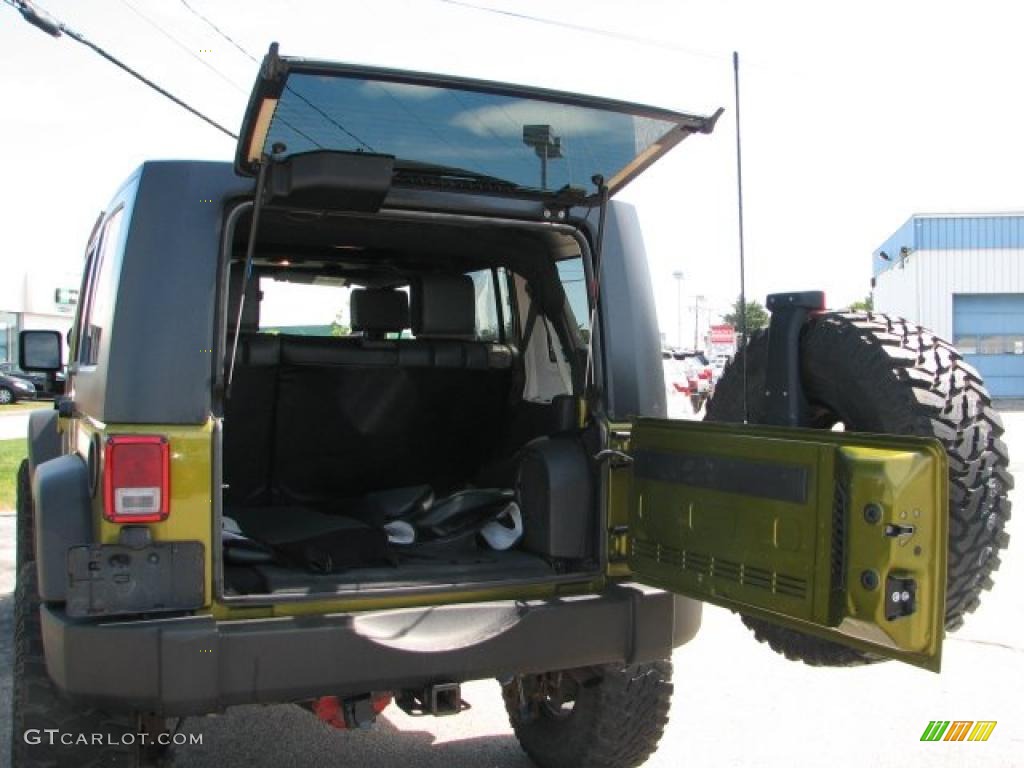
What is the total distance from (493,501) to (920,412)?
5.85 feet

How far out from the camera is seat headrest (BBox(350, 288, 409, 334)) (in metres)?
4.78

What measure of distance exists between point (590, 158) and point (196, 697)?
6.38 feet

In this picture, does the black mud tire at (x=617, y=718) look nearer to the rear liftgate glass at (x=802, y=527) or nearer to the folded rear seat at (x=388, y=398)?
the rear liftgate glass at (x=802, y=527)

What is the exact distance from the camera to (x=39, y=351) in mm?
5070

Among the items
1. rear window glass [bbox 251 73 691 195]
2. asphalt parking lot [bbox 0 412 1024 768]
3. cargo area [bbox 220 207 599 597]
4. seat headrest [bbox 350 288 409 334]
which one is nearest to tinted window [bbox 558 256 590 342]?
cargo area [bbox 220 207 599 597]

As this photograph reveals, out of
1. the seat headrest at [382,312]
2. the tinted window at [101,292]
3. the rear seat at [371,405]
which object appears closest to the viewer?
the tinted window at [101,292]

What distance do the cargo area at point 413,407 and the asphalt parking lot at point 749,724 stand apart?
3.02ft

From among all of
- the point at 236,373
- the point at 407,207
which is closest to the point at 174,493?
the point at 407,207

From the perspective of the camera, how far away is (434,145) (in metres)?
3.04

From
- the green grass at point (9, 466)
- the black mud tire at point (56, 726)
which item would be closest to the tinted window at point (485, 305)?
the black mud tire at point (56, 726)

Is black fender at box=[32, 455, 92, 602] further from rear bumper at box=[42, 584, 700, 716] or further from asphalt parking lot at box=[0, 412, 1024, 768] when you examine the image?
Result: asphalt parking lot at box=[0, 412, 1024, 768]

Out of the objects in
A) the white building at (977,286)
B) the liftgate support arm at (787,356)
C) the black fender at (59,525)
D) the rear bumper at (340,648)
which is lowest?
the rear bumper at (340,648)

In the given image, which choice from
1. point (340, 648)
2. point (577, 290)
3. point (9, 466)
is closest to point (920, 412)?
point (577, 290)

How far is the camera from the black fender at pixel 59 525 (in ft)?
8.73
